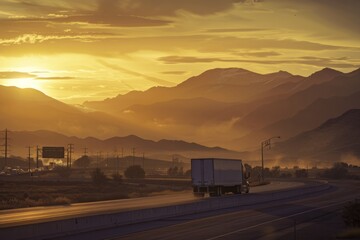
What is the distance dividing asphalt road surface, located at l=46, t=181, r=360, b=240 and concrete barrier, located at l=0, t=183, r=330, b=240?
0.58 meters

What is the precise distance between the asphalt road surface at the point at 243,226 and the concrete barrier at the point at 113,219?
0.58m

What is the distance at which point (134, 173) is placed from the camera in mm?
182500

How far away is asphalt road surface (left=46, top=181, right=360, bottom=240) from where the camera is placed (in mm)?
40031

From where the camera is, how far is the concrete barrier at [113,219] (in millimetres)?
36094

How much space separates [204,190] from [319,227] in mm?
32621

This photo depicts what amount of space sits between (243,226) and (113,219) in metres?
7.30

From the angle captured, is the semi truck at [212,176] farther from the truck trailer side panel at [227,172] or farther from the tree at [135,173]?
the tree at [135,173]

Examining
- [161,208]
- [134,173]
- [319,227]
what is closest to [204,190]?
[161,208]

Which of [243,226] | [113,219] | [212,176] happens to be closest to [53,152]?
[212,176]

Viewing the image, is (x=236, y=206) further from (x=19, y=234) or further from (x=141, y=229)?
(x=19, y=234)

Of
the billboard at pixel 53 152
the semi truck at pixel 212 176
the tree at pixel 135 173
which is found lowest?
the semi truck at pixel 212 176

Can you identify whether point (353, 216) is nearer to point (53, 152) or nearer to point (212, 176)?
point (212, 176)

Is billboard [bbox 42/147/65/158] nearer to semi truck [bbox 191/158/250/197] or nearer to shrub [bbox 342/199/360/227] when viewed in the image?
semi truck [bbox 191/158/250/197]

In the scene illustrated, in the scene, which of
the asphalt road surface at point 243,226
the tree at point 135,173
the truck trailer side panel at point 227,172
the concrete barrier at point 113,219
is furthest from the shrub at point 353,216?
the tree at point 135,173
